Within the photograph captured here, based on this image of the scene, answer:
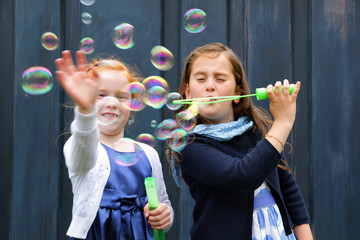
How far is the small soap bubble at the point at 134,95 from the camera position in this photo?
1.67 meters

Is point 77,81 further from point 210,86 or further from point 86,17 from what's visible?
point 86,17

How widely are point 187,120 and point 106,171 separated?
0.39 metres

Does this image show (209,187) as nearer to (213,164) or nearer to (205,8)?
(213,164)

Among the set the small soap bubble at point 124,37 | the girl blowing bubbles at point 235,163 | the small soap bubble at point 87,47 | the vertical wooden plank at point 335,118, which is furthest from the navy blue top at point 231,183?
the vertical wooden plank at point 335,118

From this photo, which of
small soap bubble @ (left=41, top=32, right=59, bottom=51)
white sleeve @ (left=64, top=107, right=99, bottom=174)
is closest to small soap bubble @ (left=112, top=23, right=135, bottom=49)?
small soap bubble @ (left=41, top=32, right=59, bottom=51)

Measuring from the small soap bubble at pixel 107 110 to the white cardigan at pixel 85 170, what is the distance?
0.37 feet

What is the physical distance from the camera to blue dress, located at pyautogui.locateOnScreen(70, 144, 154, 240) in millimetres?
1530

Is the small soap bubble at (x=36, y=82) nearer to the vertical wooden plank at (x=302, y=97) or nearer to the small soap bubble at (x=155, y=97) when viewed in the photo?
the small soap bubble at (x=155, y=97)

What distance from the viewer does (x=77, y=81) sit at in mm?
1233

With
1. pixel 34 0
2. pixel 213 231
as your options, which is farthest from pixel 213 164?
pixel 34 0

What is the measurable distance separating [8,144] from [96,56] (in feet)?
2.45

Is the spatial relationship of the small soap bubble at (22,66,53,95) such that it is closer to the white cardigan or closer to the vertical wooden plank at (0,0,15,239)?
the white cardigan

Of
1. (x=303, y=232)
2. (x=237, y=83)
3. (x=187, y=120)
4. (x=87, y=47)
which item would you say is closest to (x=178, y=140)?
(x=187, y=120)

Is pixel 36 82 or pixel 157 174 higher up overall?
pixel 36 82
